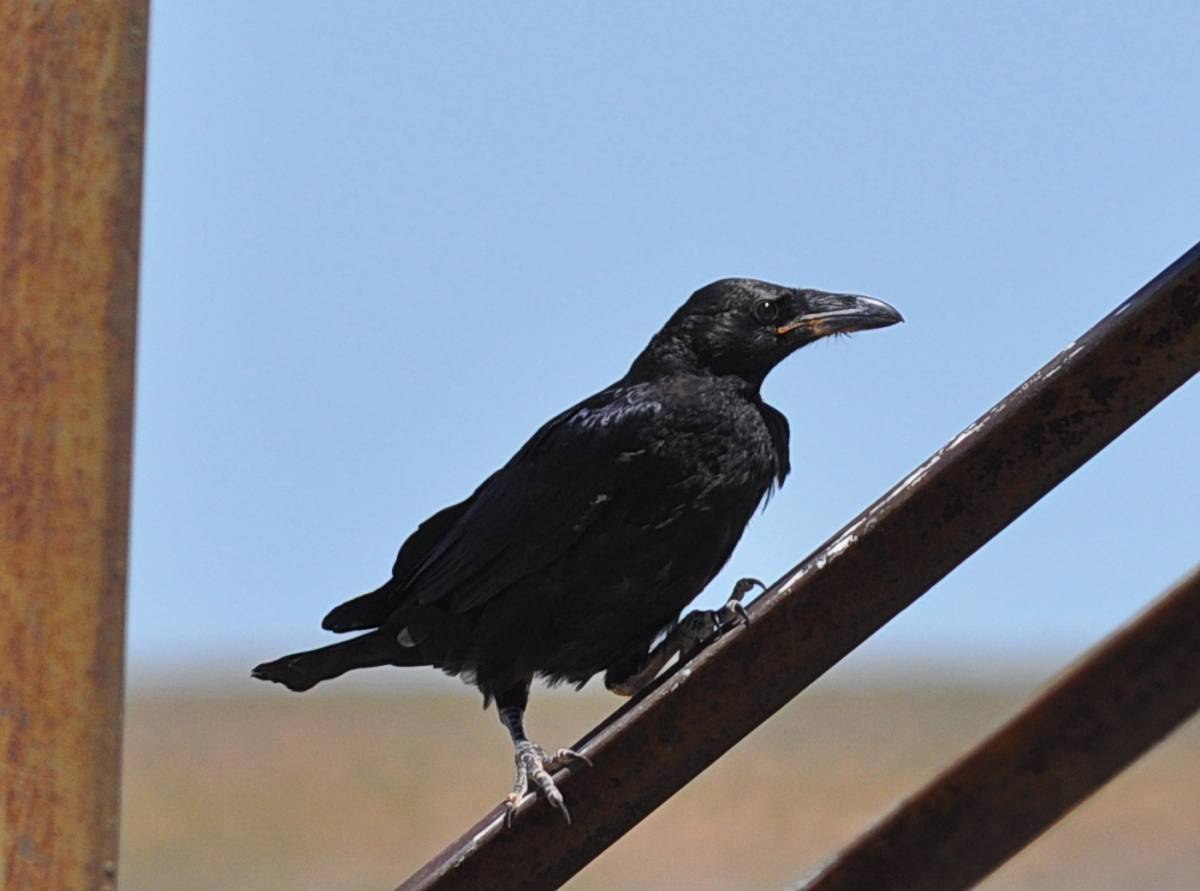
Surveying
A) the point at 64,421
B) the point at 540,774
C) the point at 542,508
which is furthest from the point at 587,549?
the point at 64,421

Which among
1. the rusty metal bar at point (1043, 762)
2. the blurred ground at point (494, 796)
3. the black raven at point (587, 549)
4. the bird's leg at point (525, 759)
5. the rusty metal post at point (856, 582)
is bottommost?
the rusty metal bar at point (1043, 762)

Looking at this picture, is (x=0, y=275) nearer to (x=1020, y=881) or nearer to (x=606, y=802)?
(x=606, y=802)

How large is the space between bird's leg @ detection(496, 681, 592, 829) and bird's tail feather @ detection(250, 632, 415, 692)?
1.15 ft

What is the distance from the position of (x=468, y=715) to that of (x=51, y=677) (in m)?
31.9

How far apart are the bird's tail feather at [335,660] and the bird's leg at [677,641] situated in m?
0.56

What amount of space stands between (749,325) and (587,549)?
870mm

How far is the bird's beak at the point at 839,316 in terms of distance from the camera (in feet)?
17.9

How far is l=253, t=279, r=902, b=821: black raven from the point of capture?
502cm

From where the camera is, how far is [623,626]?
502cm

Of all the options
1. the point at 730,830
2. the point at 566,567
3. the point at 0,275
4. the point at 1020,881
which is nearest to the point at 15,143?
the point at 0,275

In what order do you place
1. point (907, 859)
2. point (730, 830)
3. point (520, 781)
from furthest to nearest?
point (730, 830), point (520, 781), point (907, 859)

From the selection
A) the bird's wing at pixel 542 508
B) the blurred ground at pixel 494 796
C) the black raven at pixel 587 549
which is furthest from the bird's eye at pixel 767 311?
the blurred ground at pixel 494 796

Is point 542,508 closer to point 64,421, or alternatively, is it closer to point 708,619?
point 708,619

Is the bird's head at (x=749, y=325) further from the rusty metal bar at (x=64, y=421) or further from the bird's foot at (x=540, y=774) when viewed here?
the rusty metal bar at (x=64, y=421)
